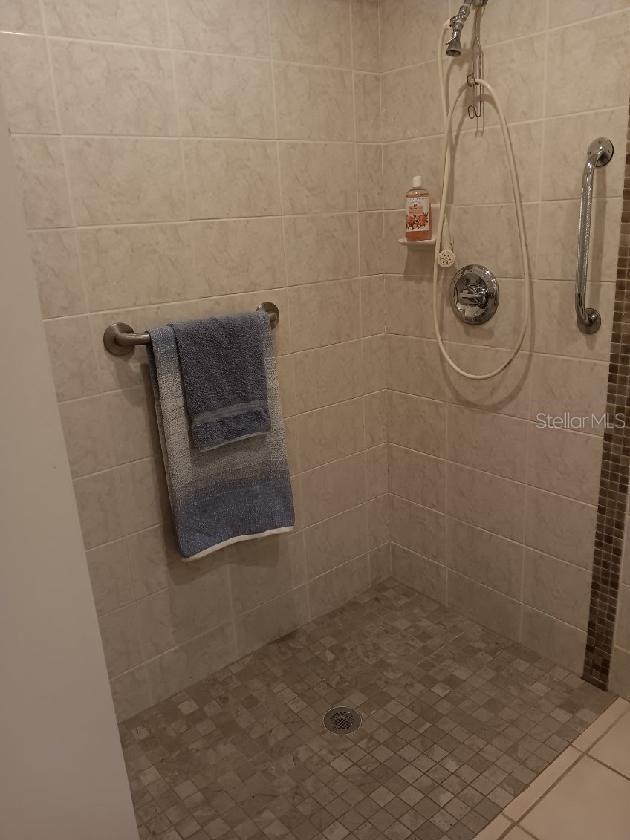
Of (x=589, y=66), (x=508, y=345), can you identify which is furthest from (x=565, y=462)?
(x=589, y=66)

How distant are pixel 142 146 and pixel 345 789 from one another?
1.68 m

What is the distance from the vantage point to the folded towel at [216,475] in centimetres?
173

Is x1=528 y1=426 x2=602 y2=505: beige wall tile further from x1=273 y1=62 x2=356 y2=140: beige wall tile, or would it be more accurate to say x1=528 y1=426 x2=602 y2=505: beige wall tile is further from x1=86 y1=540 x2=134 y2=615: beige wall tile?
x1=86 y1=540 x2=134 y2=615: beige wall tile

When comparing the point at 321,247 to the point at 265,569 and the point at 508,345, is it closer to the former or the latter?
the point at 508,345

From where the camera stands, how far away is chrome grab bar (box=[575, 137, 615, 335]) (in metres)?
1.58

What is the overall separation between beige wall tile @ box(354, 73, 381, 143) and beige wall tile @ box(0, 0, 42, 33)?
96 centimetres

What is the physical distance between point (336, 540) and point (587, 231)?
130cm

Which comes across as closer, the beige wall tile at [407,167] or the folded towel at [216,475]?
the folded towel at [216,475]

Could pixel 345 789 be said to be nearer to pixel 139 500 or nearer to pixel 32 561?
pixel 139 500

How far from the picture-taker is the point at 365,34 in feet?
6.67

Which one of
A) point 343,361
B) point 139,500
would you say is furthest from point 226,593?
point 343,361

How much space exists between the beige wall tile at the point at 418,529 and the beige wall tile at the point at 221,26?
154cm

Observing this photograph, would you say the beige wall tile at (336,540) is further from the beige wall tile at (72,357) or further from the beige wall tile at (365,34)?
the beige wall tile at (365,34)

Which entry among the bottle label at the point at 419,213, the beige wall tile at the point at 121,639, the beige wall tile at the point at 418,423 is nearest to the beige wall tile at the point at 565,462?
the beige wall tile at the point at 418,423
